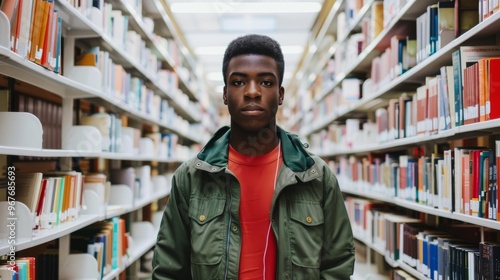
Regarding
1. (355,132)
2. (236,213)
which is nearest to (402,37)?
(355,132)

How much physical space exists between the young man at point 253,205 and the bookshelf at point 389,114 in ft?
2.47

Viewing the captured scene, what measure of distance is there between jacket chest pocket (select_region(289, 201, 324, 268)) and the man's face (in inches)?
12.1

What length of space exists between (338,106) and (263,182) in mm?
3791

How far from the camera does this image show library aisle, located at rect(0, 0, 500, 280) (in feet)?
6.61

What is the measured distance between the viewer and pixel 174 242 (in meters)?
1.59

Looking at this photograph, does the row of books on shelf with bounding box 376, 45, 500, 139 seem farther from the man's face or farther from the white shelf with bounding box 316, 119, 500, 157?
the man's face

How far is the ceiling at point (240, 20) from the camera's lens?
6691mm

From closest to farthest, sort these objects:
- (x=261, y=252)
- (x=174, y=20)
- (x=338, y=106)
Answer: (x=261, y=252), (x=338, y=106), (x=174, y=20)

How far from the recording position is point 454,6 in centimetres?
248

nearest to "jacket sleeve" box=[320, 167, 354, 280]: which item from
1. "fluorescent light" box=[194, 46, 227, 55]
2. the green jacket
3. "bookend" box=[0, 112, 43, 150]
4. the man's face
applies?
the green jacket

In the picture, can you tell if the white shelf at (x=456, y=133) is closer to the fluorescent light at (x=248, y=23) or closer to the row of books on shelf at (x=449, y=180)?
the row of books on shelf at (x=449, y=180)

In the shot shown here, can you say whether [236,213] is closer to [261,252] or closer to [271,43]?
[261,252]

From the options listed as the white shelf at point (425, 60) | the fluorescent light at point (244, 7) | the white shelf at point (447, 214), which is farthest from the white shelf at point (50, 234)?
the fluorescent light at point (244, 7)

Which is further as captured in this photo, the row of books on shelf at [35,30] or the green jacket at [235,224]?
the row of books on shelf at [35,30]
